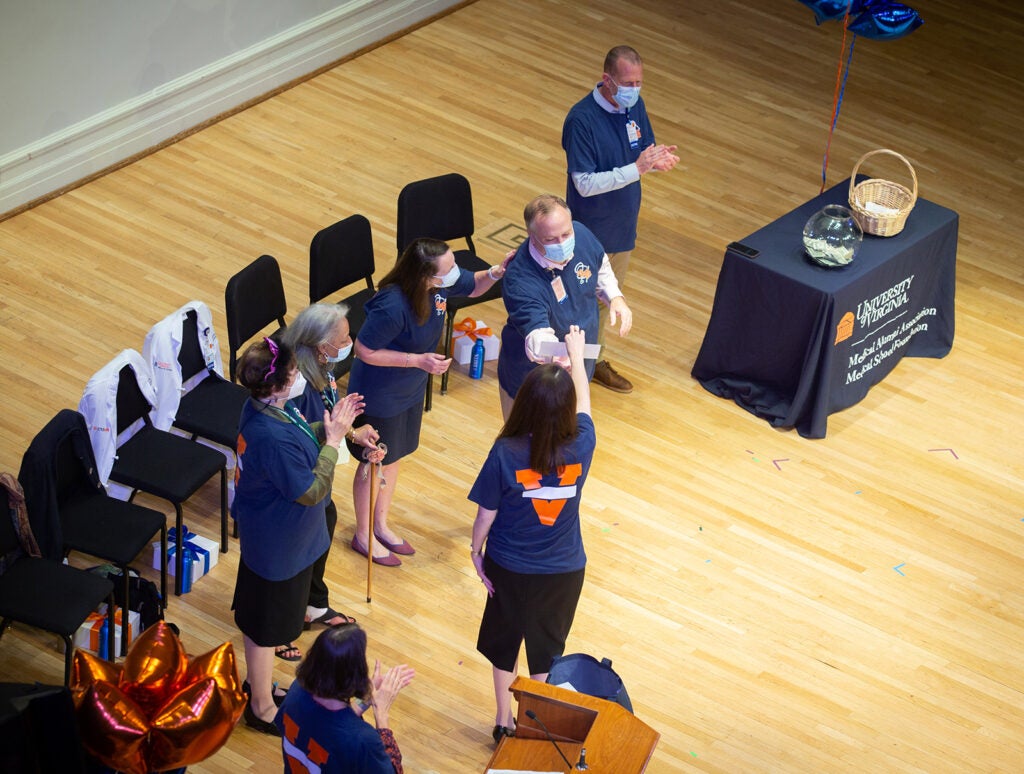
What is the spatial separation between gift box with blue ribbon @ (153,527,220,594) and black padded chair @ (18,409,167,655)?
0.16 meters

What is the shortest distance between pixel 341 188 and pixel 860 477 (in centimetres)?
359

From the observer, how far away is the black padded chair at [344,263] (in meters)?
6.26

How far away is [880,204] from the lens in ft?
23.2

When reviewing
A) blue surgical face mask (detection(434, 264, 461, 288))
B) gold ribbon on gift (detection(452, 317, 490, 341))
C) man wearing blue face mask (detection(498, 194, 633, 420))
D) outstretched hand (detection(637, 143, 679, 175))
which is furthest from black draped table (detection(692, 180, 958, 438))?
blue surgical face mask (detection(434, 264, 461, 288))

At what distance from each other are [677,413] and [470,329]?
116cm

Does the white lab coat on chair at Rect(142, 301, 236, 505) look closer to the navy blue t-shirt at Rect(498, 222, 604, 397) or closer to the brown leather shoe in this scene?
the navy blue t-shirt at Rect(498, 222, 604, 397)

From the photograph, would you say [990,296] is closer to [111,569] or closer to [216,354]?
[216,354]

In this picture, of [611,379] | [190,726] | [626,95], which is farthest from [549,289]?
[190,726]

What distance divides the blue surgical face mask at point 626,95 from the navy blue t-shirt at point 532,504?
7.70 ft

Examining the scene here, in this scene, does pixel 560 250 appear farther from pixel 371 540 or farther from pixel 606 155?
pixel 371 540

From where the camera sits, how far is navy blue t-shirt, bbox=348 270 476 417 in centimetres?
511

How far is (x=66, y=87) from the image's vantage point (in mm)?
7473

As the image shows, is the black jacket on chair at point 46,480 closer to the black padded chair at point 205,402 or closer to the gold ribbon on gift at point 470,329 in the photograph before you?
the black padded chair at point 205,402

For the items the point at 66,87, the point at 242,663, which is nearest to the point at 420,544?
the point at 242,663
